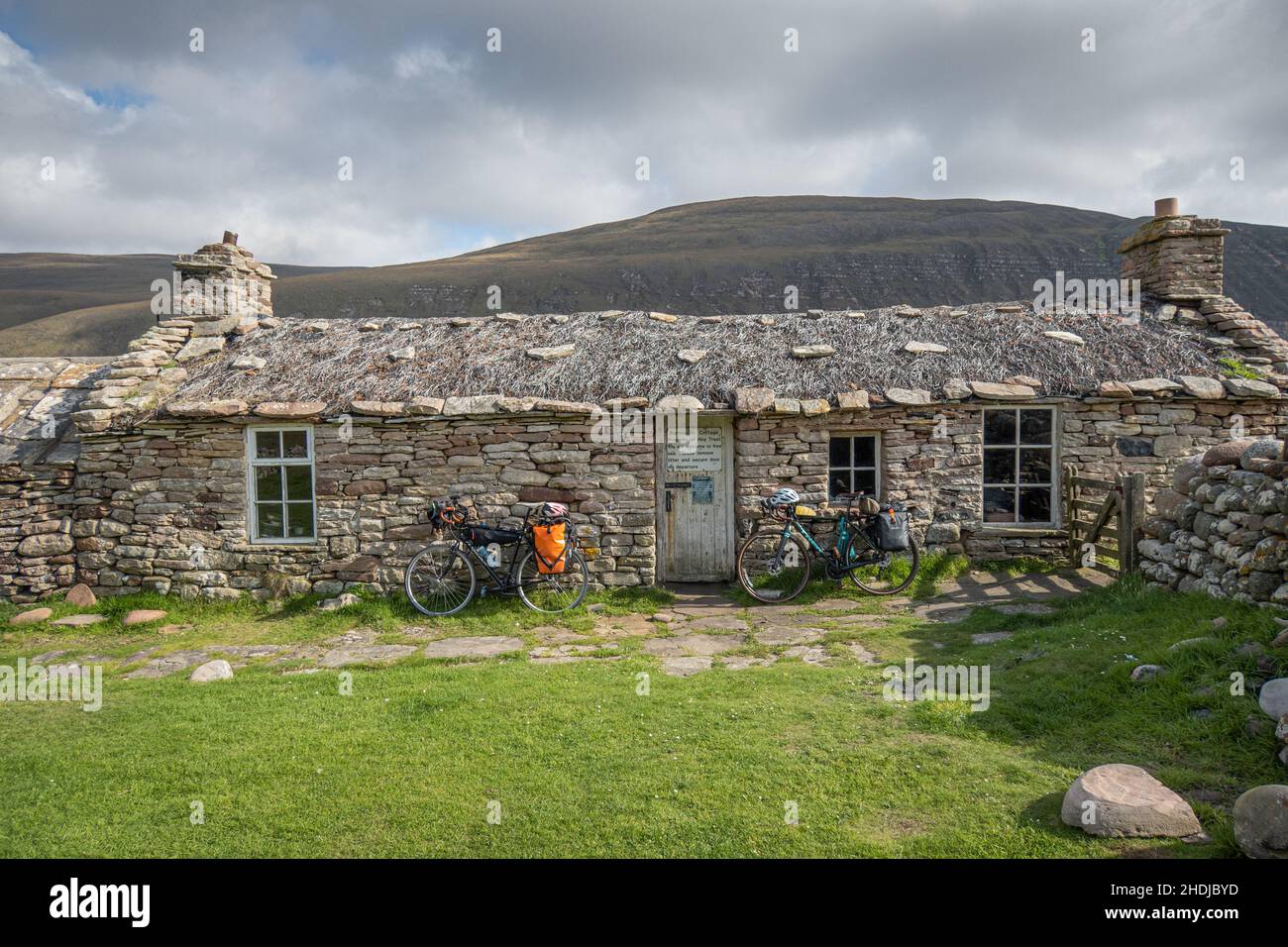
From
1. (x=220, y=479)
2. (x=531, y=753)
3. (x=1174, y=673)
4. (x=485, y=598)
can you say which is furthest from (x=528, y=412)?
(x=1174, y=673)

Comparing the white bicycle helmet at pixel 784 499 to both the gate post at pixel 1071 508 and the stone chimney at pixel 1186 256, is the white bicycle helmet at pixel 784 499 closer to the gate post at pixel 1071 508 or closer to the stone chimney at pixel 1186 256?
the gate post at pixel 1071 508

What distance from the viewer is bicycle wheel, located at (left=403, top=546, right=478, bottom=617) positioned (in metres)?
9.23

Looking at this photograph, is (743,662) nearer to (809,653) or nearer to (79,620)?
(809,653)

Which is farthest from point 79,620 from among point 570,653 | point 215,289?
point 570,653

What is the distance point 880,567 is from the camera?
32.2 feet

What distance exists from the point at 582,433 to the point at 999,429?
5.83m

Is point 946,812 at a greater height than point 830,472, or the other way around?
point 830,472

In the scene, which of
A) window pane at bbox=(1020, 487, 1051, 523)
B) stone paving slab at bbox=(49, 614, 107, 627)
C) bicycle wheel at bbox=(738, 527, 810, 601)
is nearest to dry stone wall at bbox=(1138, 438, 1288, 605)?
window pane at bbox=(1020, 487, 1051, 523)

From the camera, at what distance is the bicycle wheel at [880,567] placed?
9625 millimetres

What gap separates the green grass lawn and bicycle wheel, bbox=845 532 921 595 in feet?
8.50

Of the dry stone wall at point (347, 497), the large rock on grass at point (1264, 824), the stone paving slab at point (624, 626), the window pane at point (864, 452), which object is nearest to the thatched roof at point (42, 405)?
the dry stone wall at point (347, 497)

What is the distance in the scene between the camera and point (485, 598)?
9.49 m

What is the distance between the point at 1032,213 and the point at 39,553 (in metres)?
86.3
